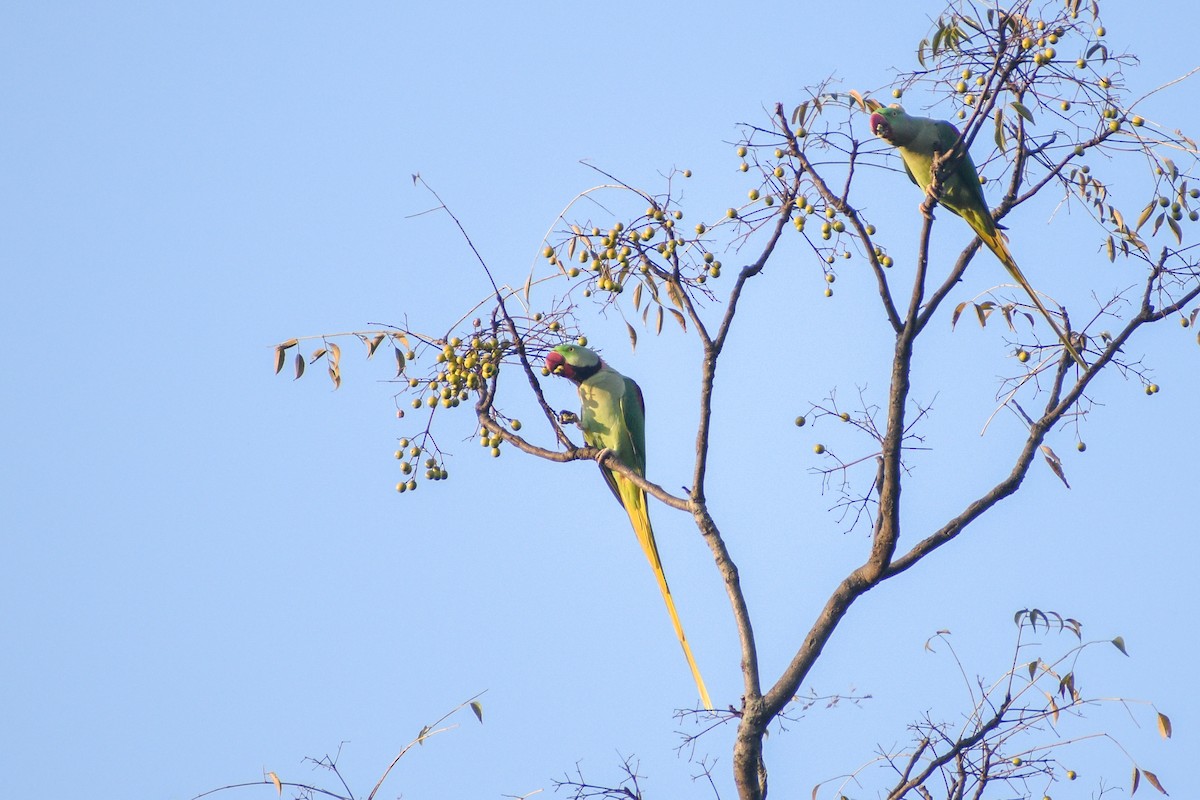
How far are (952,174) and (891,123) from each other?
1174mm

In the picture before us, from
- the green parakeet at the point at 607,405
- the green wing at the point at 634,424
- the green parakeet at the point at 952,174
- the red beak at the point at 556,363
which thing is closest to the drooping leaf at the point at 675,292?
the red beak at the point at 556,363

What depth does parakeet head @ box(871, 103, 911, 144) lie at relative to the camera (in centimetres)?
519

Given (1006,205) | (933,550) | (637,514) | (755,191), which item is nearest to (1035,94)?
(1006,205)

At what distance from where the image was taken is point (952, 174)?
420 centimetres

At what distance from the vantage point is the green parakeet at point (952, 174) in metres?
4.44

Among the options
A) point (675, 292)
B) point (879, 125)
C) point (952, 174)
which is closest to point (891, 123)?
point (879, 125)

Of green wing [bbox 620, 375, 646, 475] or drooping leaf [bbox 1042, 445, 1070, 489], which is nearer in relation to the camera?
drooping leaf [bbox 1042, 445, 1070, 489]

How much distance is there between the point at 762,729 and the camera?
3373 mm

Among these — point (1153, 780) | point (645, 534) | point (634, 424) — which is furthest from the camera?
point (634, 424)

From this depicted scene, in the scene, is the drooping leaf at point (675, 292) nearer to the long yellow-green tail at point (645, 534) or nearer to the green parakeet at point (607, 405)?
the long yellow-green tail at point (645, 534)

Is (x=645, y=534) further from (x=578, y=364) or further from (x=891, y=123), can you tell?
(x=891, y=123)

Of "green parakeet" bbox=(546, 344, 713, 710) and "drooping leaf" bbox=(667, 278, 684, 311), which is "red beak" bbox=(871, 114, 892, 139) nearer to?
"green parakeet" bbox=(546, 344, 713, 710)

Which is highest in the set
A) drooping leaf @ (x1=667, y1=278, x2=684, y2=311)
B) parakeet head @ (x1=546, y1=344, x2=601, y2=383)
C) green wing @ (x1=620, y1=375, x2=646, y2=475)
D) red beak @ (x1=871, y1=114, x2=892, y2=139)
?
red beak @ (x1=871, y1=114, x2=892, y2=139)

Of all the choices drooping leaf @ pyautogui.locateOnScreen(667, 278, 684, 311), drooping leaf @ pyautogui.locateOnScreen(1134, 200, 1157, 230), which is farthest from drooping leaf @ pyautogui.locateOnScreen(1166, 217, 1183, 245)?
drooping leaf @ pyautogui.locateOnScreen(667, 278, 684, 311)
